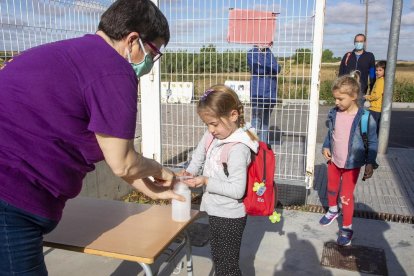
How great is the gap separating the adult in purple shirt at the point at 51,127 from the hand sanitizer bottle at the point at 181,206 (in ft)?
2.18

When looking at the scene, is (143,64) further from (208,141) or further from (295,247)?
(295,247)

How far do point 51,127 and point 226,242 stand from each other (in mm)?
1367

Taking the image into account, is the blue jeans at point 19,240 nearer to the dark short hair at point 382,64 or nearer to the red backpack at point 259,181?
the red backpack at point 259,181

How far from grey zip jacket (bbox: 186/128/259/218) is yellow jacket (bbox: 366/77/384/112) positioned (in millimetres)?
5597

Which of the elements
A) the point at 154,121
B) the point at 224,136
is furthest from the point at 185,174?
the point at 154,121

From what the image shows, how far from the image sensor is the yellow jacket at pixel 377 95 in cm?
704

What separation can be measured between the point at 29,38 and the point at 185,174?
2.19 metres

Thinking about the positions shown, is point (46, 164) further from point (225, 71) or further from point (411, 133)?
point (411, 133)

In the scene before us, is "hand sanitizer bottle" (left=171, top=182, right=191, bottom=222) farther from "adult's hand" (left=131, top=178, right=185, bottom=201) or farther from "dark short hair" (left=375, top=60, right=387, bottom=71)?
"dark short hair" (left=375, top=60, right=387, bottom=71)

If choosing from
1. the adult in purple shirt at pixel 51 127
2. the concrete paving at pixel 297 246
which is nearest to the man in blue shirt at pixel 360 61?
the concrete paving at pixel 297 246

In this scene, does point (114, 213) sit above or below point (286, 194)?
above

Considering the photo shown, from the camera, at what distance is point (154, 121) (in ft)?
15.8

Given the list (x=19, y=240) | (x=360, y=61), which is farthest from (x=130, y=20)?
(x=360, y=61)

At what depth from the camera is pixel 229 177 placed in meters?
2.22
